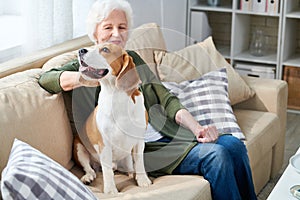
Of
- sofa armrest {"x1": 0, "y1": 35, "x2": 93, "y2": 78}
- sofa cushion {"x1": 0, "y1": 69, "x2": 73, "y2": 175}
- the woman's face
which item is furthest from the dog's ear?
sofa armrest {"x1": 0, "y1": 35, "x2": 93, "y2": 78}

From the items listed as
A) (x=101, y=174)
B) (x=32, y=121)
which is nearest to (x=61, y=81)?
(x=32, y=121)

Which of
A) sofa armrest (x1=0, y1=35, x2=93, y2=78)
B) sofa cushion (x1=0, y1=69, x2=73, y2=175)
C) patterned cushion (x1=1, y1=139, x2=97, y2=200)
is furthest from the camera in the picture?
sofa armrest (x1=0, y1=35, x2=93, y2=78)

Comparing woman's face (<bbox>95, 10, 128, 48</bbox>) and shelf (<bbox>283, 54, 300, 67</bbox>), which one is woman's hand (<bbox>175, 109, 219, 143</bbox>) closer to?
woman's face (<bbox>95, 10, 128, 48</bbox>)

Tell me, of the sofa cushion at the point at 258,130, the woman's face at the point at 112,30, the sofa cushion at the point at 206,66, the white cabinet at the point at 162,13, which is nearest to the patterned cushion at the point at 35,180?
the woman's face at the point at 112,30

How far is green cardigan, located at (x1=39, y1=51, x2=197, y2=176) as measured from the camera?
252 centimetres

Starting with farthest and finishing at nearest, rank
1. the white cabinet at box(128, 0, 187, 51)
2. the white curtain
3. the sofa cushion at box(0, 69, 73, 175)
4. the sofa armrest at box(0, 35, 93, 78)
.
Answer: the white cabinet at box(128, 0, 187, 51), the white curtain, the sofa armrest at box(0, 35, 93, 78), the sofa cushion at box(0, 69, 73, 175)

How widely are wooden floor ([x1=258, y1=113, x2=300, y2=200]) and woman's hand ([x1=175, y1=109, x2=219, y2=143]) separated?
0.77 meters

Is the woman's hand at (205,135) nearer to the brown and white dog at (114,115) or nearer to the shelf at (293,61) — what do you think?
the brown and white dog at (114,115)

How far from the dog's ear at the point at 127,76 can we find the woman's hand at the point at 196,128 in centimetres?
32

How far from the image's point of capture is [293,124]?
4.50 meters

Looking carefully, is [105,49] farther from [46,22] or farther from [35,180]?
[46,22]

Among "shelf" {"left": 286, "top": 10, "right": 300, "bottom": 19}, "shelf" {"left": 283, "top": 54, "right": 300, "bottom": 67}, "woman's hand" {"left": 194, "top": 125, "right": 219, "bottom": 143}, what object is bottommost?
"shelf" {"left": 283, "top": 54, "right": 300, "bottom": 67}

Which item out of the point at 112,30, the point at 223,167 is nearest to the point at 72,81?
the point at 112,30

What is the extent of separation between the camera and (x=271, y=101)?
3391 millimetres
